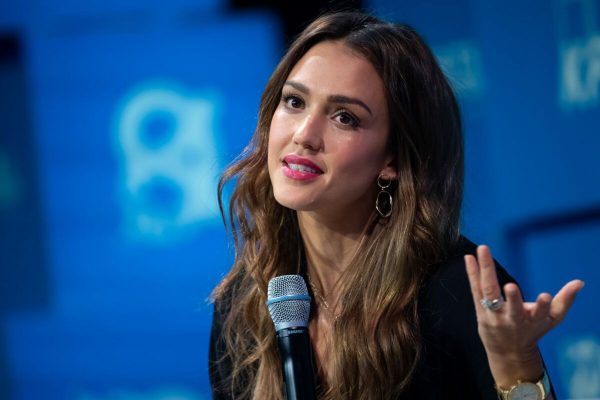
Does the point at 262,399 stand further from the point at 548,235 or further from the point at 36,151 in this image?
the point at 36,151

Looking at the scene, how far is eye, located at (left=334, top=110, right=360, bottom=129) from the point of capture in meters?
2.08

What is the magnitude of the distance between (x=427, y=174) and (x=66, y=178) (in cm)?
215

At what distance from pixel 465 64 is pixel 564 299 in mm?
1962

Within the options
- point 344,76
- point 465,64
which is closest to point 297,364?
point 344,76

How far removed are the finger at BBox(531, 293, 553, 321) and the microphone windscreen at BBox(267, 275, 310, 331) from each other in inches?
15.3

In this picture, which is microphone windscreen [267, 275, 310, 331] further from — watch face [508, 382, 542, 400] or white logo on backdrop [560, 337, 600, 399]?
white logo on backdrop [560, 337, 600, 399]

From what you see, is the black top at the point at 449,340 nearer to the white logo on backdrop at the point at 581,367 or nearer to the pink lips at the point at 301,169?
the pink lips at the point at 301,169

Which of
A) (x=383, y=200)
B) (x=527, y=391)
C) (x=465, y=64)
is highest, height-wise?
(x=465, y=64)

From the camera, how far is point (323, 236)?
220 centimetres

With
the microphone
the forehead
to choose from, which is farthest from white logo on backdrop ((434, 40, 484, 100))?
the microphone

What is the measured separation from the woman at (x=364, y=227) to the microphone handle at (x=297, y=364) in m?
0.57

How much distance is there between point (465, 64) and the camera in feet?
11.0

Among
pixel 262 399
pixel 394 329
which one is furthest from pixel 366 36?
pixel 262 399

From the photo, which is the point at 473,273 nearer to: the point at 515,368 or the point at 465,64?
the point at 515,368
